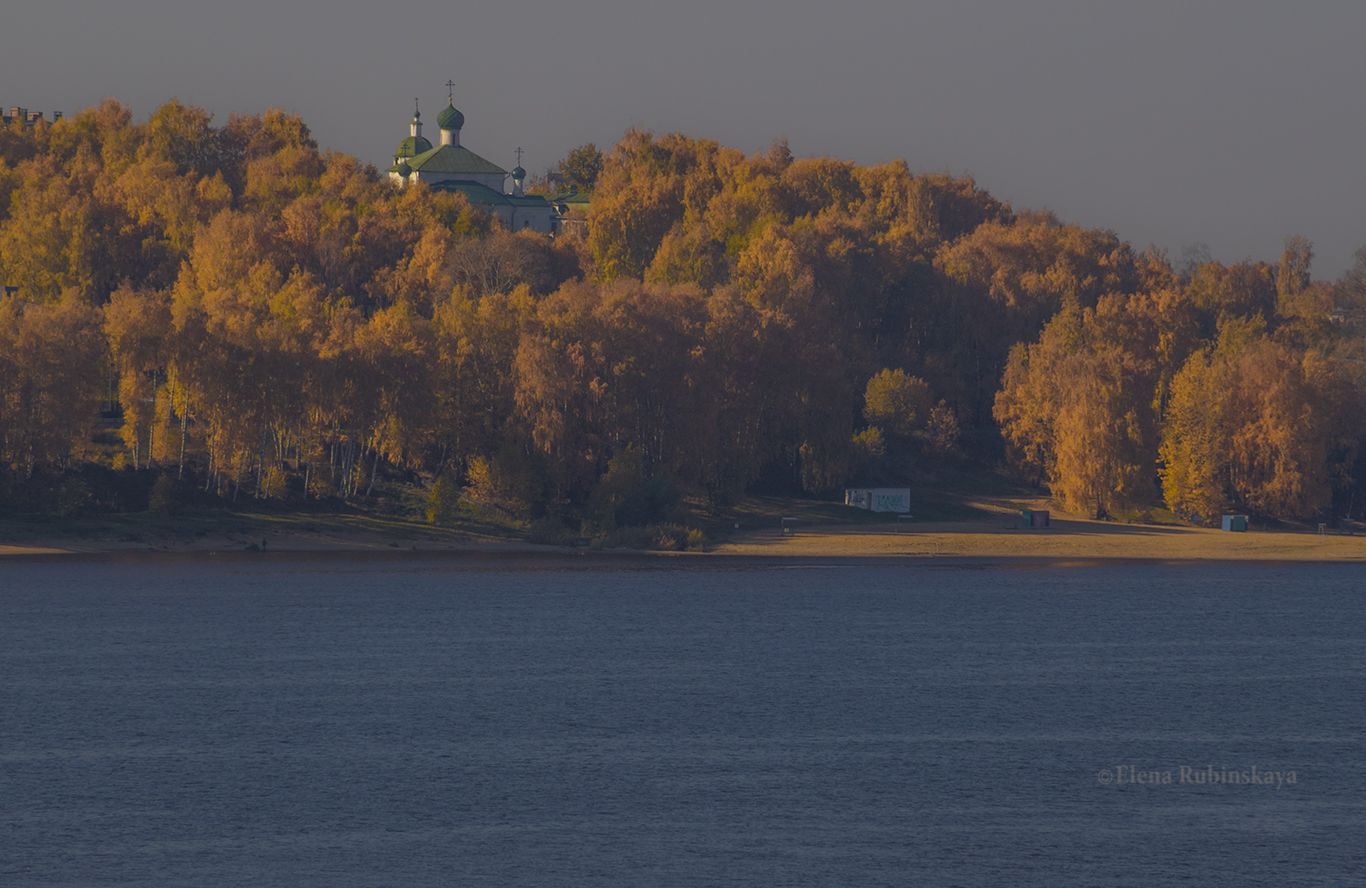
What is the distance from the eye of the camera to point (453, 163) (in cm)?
19325

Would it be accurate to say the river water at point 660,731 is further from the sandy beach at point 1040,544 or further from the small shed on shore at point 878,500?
the small shed on shore at point 878,500

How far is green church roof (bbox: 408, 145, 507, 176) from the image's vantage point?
19188 cm

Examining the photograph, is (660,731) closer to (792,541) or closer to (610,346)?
(792,541)

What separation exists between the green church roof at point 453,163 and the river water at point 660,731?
95955mm

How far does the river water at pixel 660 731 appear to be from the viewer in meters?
47.4

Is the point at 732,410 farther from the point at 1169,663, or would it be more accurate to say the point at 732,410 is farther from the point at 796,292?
the point at 1169,663

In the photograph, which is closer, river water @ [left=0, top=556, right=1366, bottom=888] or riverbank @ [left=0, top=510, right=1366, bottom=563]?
river water @ [left=0, top=556, right=1366, bottom=888]

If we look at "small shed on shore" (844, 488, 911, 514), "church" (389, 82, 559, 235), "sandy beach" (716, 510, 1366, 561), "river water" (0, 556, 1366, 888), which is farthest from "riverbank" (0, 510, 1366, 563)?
"church" (389, 82, 559, 235)

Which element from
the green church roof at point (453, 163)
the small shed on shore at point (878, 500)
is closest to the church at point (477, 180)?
the green church roof at point (453, 163)

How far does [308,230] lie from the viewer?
143 metres

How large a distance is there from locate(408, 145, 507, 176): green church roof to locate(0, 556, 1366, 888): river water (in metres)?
96.0

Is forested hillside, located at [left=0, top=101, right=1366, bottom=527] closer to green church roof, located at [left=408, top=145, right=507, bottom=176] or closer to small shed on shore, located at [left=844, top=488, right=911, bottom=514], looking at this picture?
small shed on shore, located at [left=844, top=488, right=911, bottom=514]

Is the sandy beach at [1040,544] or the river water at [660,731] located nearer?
the river water at [660,731]

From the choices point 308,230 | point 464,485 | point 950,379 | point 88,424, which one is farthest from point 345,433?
point 950,379
